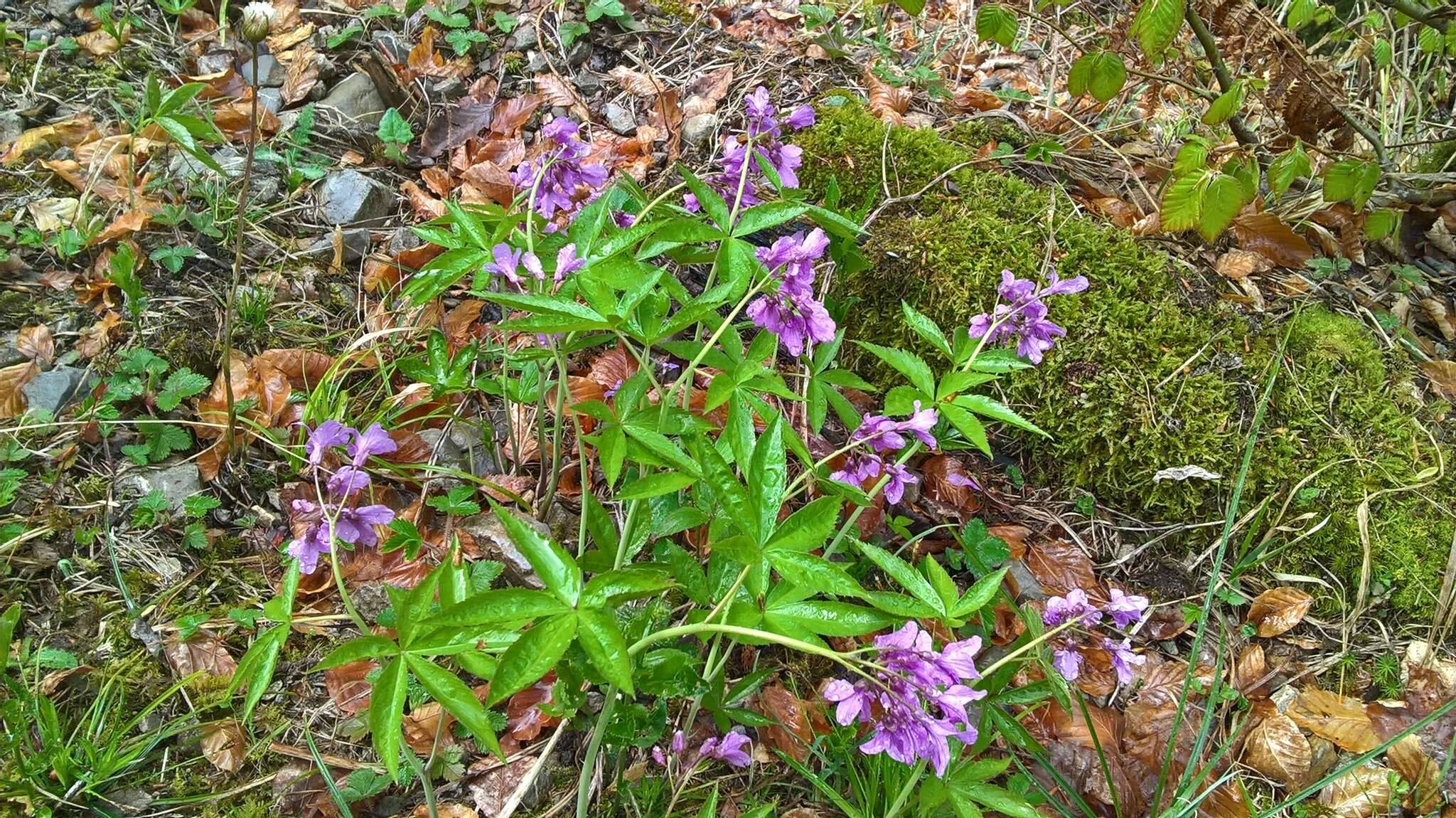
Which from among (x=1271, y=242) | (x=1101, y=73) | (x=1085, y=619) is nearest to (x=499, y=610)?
(x=1085, y=619)

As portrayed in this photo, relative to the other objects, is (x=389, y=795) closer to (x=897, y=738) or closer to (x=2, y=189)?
(x=897, y=738)

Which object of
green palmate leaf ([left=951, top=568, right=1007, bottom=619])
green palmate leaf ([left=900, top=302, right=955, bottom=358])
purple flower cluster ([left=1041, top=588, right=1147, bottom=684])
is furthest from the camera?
green palmate leaf ([left=900, top=302, right=955, bottom=358])

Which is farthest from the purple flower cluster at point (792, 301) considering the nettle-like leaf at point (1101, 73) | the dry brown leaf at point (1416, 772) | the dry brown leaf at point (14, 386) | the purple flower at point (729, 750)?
the dry brown leaf at point (14, 386)

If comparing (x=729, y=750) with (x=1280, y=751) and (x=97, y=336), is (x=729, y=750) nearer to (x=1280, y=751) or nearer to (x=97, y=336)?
(x=1280, y=751)

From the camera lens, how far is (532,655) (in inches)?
50.2

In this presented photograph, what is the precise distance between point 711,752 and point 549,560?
78cm

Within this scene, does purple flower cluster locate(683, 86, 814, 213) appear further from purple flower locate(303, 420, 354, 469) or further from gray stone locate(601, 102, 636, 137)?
gray stone locate(601, 102, 636, 137)

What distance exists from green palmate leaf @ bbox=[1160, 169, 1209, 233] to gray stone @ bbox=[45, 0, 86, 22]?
161 inches

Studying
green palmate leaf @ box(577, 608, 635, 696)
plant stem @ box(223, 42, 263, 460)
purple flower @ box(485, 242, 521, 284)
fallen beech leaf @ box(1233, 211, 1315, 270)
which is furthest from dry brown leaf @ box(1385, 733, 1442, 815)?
plant stem @ box(223, 42, 263, 460)

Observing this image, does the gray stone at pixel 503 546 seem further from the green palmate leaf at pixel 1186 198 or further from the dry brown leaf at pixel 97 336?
the green palmate leaf at pixel 1186 198

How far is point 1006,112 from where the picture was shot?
3.39m

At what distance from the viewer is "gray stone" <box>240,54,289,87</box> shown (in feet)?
11.2

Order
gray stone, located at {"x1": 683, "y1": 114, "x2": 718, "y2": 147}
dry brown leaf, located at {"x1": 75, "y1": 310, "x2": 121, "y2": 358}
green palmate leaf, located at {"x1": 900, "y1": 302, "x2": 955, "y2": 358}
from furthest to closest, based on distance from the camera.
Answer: gray stone, located at {"x1": 683, "y1": 114, "x2": 718, "y2": 147} < dry brown leaf, located at {"x1": 75, "y1": 310, "x2": 121, "y2": 358} < green palmate leaf, located at {"x1": 900, "y1": 302, "x2": 955, "y2": 358}

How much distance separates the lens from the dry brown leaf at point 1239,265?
2.89 m
